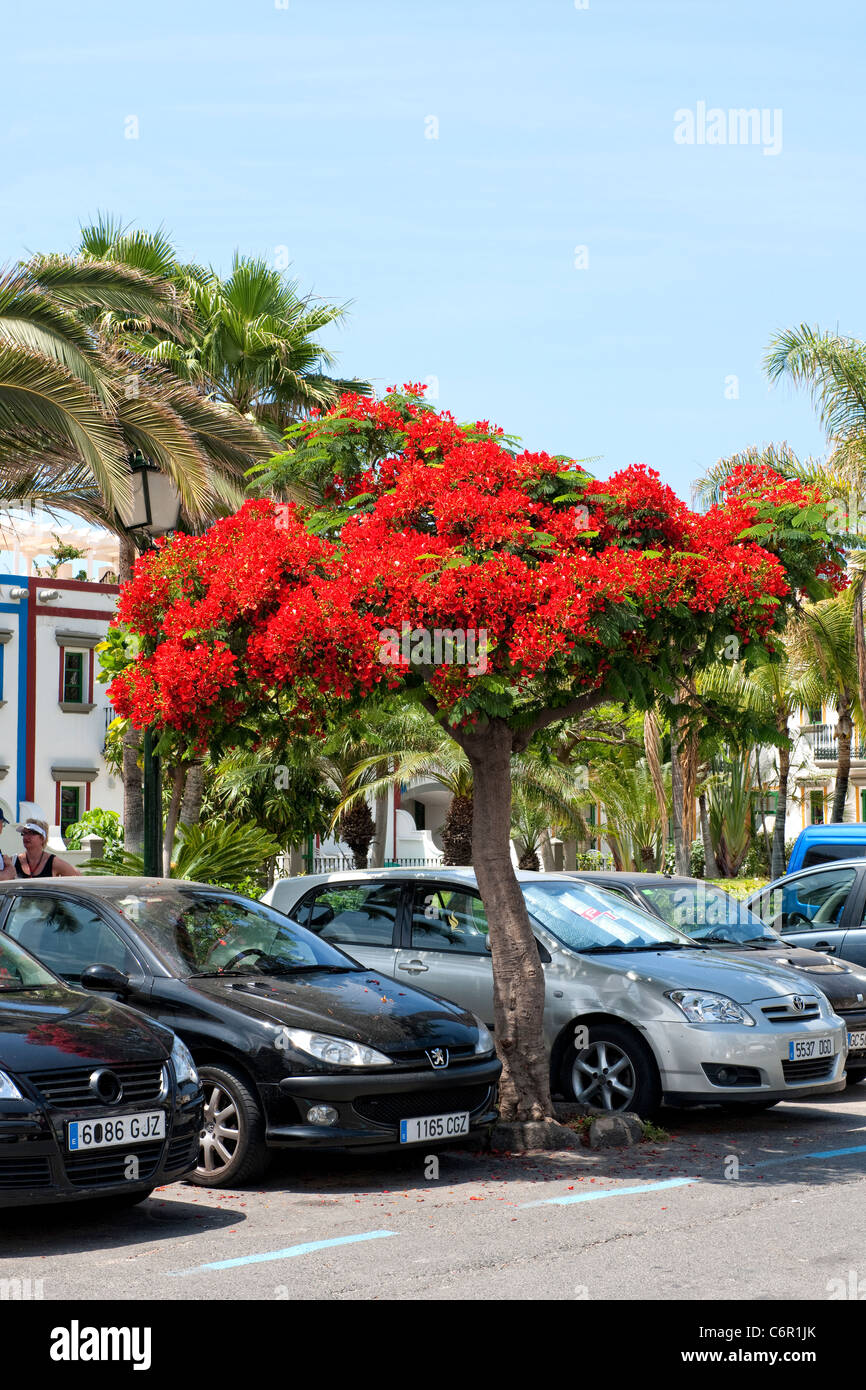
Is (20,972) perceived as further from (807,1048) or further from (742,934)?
(742,934)

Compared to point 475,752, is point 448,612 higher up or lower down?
higher up

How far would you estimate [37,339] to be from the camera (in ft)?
46.8

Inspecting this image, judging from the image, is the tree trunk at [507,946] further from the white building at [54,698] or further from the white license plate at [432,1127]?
the white building at [54,698]

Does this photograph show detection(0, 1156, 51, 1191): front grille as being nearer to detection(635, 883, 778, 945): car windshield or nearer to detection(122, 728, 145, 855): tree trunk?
detection(635, 883, 778, 945): car windshield

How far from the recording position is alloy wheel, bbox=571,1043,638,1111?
9.79m

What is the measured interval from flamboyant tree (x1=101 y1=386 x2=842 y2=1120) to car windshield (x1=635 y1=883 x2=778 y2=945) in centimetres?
331

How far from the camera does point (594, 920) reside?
10.9 meters

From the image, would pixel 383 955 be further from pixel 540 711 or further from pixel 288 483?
pixel 288 483

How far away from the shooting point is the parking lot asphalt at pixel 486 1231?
593cm

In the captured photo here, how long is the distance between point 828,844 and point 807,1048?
22.7ft

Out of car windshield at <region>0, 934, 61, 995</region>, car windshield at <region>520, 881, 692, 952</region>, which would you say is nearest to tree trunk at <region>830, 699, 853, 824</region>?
car windshield at <region>520, 881, 692, 952</region>

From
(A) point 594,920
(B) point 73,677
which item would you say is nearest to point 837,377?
(A) point 594,920
